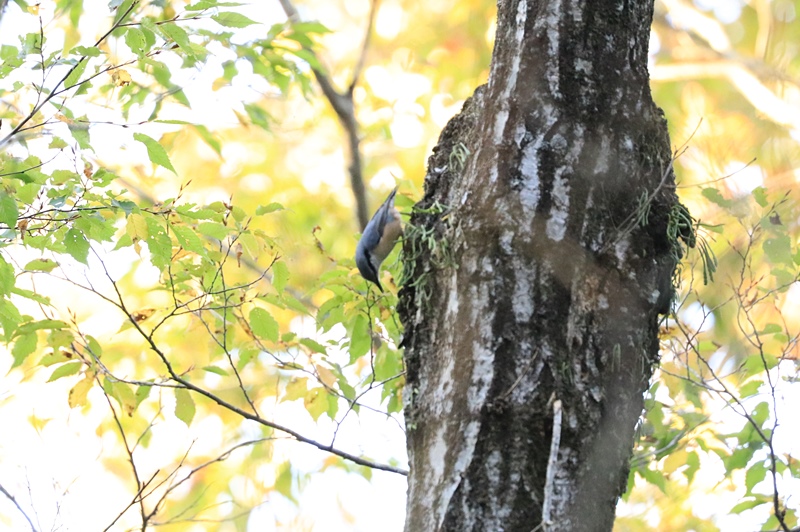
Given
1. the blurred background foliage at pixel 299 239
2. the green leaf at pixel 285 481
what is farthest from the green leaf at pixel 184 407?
the green leaf at pixel 285 481

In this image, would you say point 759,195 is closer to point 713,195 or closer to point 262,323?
point 713,195

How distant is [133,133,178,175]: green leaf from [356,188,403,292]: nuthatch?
912 millimetres

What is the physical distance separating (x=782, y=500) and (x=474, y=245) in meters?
1.72

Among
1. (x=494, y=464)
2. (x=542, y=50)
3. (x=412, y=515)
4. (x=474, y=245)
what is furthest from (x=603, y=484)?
(x=542, y=50)

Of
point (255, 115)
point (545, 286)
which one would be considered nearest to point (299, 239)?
point (255, 115)

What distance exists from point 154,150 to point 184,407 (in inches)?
36.0

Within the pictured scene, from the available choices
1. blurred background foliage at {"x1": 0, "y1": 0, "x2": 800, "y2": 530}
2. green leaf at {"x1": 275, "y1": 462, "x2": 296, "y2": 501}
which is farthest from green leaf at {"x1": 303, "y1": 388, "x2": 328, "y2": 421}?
green leaf at {"x1": 275, "y1": 462, "x2": 296, "y2": 501}

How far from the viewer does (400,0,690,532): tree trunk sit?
1.40 m

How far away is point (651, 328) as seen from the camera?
1.63 metres

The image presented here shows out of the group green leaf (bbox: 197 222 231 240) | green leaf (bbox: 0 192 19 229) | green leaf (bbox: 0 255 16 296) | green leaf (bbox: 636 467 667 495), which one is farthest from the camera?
green leaf (bbox: 636 467 667 495)

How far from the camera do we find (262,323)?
7.82 ft

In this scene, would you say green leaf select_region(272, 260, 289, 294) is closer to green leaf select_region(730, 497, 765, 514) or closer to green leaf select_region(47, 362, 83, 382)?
green leaf select_region(47, 362, 83, 382)

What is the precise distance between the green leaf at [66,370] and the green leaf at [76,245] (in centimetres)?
61

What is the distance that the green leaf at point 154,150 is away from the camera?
1.85 metres
